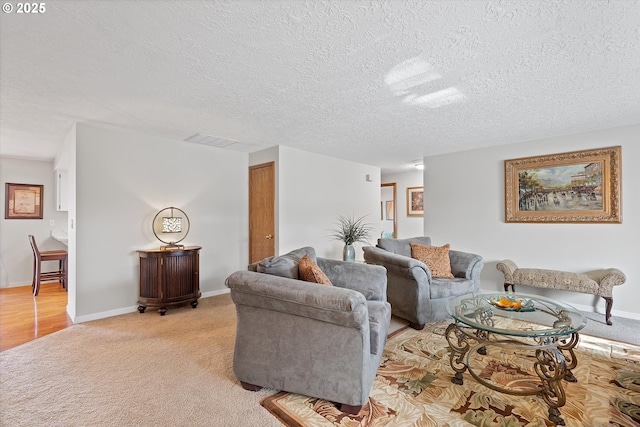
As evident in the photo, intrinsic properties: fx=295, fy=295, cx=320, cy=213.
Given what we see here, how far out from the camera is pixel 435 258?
12.4 feet

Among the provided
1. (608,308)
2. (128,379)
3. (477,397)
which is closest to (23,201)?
(128,379)

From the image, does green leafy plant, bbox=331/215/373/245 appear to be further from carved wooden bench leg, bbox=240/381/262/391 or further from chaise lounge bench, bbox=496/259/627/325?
carved wooden bench leg, bbox=240/381/262/391

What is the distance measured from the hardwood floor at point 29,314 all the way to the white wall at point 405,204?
646 cm

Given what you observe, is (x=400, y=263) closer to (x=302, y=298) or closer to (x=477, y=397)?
(x=477, y=397)

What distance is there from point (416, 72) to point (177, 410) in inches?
114

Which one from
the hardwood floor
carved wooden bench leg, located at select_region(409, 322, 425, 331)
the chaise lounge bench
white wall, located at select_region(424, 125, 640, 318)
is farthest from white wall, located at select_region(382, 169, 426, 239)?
the hardwood floor

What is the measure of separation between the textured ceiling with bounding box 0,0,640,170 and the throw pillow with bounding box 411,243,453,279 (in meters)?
1.55

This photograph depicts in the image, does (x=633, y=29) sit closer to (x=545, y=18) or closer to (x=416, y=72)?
(x=545, y=18)

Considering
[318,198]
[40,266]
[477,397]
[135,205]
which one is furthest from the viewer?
[318,198]

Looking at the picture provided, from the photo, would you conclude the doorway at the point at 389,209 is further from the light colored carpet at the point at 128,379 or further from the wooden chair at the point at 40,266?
the wooden chair at the point at 40,266

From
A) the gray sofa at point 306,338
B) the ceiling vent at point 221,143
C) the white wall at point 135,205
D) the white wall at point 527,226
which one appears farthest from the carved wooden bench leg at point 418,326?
the ceiling vent at point 221,143

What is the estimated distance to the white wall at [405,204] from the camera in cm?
713

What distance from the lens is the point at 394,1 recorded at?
152 centimetres

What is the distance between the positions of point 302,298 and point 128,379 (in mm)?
1580
